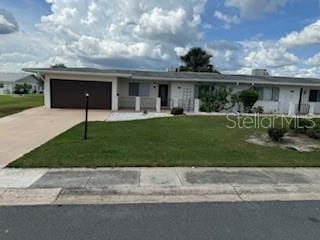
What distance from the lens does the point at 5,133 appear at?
10109 millimetres

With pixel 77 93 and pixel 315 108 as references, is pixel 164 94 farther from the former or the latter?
pixel 315 108

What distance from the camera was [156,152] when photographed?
7.39 m

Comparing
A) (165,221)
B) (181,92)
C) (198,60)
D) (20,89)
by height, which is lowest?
(165,221)

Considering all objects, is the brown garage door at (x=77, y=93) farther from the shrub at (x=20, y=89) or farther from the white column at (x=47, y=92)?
the shrub at (x=20, y=89)

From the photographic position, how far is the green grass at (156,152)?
6.43 meters

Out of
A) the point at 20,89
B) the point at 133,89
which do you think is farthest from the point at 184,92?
the point at 20,89

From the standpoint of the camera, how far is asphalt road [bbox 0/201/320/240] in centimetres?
337

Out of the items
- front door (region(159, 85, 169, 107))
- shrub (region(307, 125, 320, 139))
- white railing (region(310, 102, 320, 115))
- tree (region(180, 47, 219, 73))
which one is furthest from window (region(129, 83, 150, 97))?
tree (region(180, 47, 219, 73))

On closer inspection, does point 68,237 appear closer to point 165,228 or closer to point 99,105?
point 165,228

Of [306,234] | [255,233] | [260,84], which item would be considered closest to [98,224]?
[255,233]

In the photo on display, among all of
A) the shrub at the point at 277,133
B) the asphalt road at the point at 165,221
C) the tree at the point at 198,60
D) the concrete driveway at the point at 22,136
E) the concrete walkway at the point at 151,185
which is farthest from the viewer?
the tree at the point at 198,60

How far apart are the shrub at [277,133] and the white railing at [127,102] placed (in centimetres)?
1380

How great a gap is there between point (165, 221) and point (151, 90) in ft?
62.0

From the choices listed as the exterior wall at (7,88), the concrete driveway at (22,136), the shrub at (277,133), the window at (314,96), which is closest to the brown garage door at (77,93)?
the concrete driveway at (22,136)
